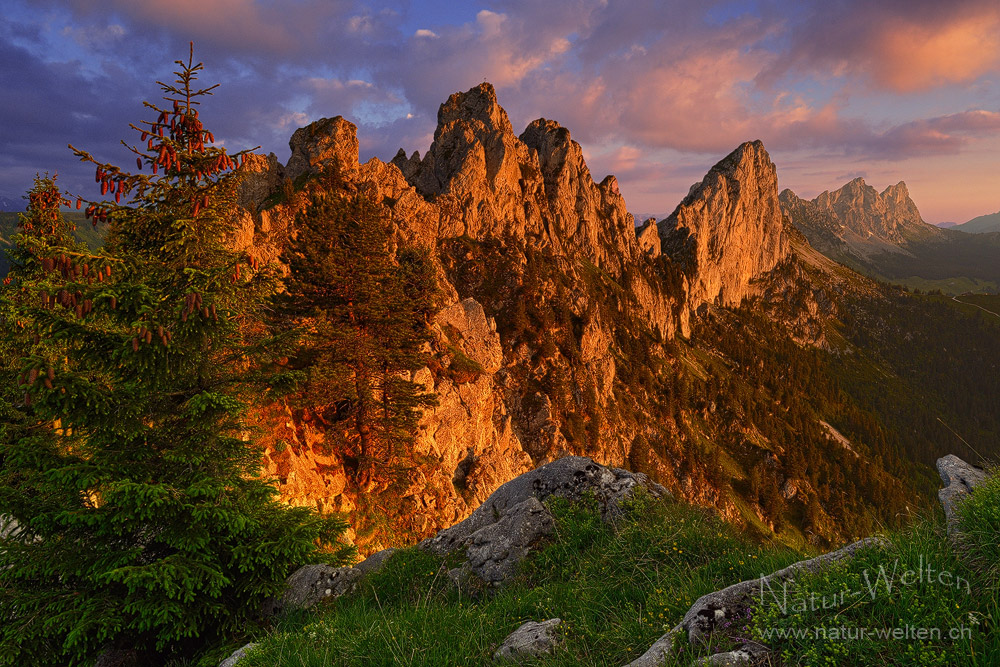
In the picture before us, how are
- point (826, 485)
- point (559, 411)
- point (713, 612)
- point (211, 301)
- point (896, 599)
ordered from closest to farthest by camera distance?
point (896, 599) < point (713, 612) < point (211, 301) < point (559, 411) < point (826, 485)

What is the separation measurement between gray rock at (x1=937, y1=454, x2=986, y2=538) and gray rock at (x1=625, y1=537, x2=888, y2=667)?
0.74m

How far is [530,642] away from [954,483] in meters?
5.52

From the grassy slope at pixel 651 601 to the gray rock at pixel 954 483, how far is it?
0.72ft

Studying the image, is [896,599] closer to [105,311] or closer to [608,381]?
[105,311]

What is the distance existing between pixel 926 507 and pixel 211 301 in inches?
447

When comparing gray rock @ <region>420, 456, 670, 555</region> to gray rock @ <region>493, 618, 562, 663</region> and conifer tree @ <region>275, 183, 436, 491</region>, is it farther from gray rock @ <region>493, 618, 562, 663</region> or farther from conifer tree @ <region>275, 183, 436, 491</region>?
conifer tree @ <region>275, 183, 436, 491</region>

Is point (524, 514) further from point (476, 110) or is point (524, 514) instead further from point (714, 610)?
point (476, 110)

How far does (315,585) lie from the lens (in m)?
8.27

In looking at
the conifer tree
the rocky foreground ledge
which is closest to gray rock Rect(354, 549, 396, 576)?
the rocky foreground ledge

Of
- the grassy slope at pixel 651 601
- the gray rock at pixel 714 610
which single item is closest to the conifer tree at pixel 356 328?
the grassy slope at pixel 651 601

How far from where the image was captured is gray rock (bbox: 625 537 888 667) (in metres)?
3.92

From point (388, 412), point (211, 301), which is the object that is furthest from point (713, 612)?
point (388, 412)

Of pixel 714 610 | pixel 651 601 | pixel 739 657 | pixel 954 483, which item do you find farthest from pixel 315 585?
pixel 954 483

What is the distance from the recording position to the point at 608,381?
10250 centimetres
